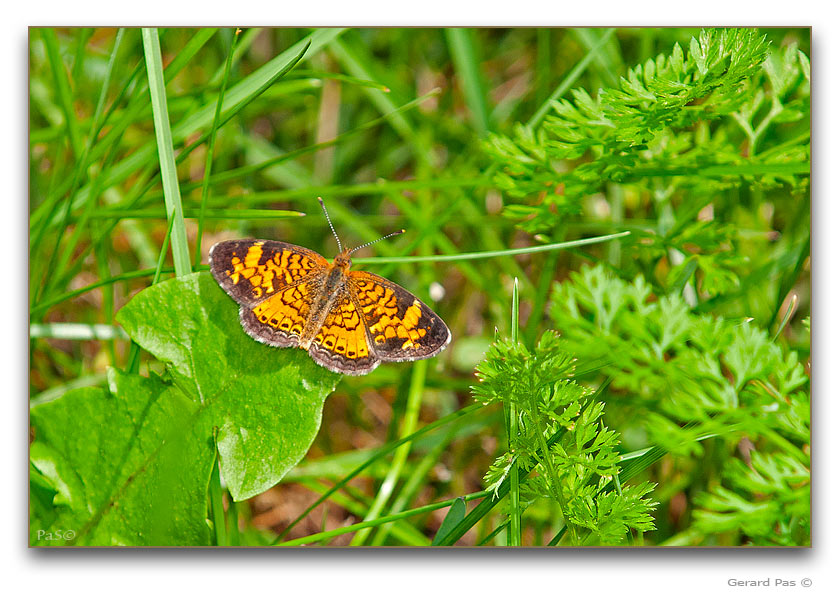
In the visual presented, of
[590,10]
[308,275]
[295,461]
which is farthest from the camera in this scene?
[590,10]

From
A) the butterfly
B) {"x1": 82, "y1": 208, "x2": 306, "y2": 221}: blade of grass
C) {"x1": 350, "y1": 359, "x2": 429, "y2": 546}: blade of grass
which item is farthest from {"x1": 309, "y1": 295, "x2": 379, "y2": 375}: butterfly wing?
{"x1": 350, "y1": 359, "x2": 429, "y2": 546}: blade of grass

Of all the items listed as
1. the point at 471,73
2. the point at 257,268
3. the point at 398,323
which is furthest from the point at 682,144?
the point at 257,268

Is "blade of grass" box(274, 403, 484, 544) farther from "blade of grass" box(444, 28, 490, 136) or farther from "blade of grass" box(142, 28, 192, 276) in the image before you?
"blade of grass" box(444, 28, 490, 136)

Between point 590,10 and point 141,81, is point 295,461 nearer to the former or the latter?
point 141,81

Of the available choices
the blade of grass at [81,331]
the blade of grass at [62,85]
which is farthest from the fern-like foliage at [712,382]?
the blade of grass at [62,85]

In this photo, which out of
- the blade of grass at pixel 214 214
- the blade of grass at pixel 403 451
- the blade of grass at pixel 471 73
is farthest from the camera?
the blade of grass at pixel 471 73

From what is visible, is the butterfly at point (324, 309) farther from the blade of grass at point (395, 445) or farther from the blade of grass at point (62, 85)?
the blade of grass at point (62, 85)

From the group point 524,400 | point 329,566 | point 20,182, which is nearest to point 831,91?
point 524,400

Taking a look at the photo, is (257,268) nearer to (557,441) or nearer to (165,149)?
(165,149)
